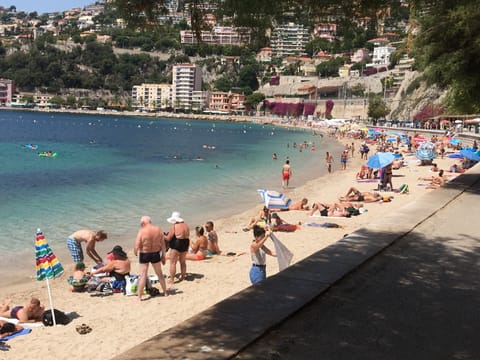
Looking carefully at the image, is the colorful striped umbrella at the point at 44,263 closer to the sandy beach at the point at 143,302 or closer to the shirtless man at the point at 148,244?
the sandy beach at the point at 143,302

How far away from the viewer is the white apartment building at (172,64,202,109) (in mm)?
167125

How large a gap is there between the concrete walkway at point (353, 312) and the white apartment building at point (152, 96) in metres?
171

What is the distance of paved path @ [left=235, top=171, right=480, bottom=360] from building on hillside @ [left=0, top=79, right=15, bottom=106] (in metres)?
189

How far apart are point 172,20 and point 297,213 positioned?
1068cm

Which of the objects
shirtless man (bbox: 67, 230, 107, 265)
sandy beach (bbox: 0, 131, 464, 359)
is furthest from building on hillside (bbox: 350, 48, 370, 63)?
shirtless man (bbox: 67, 230, 107, 265)

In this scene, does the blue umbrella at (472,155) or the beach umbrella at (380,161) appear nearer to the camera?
the beach umbrella at (380,161)

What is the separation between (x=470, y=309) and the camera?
4555 millimetres

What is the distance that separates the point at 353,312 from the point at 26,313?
195 inches

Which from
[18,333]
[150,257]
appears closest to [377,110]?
[150,257]

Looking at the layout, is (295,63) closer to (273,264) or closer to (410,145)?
(410,145)

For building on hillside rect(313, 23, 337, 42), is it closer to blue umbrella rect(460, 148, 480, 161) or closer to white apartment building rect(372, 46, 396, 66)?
blue umbrella rect(460, 148, 480, 161)

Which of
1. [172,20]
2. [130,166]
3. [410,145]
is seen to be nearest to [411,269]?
[172,20]

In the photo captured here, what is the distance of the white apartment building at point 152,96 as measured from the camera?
569ft

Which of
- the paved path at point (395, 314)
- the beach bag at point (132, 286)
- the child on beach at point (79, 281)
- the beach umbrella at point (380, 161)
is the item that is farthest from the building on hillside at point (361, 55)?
the paved path at point (395, 314)
